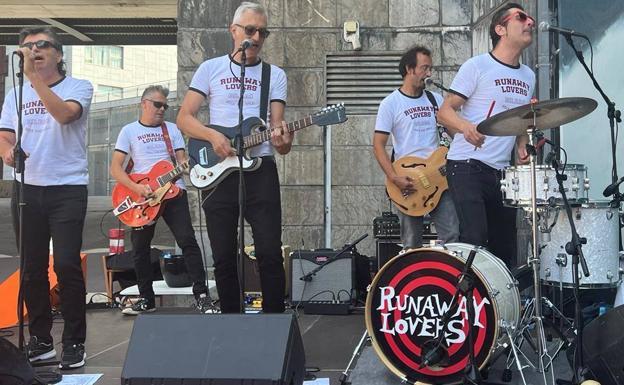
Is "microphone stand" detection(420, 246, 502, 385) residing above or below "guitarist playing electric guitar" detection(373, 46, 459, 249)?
below

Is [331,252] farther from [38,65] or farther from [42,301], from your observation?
[38,65]

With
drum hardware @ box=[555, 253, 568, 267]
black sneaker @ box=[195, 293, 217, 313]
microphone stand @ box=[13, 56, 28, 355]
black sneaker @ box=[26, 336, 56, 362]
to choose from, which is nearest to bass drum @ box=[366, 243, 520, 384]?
drum hardware @ box=[555, 253, 568, 267]

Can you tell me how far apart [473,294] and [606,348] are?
637 millimetres

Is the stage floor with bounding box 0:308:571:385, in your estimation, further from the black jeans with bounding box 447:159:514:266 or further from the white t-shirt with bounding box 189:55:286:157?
the white t-shirt with bounding box 189:55:286:157

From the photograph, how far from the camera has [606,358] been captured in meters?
3.06

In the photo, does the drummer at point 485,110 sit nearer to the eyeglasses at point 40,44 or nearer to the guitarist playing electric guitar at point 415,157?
the guitarist playing electric guitar at point 415,157

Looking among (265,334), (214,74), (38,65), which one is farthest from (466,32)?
(265,334)

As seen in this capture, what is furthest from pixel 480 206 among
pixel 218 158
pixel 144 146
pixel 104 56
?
pixel 104 56

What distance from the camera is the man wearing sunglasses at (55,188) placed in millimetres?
3922

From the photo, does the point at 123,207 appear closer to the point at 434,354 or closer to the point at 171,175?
the point at 171,175

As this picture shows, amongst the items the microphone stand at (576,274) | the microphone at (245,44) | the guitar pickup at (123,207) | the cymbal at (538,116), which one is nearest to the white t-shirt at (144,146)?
the guitar pickup at (123,207)

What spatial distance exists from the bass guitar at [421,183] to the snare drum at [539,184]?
1275mm

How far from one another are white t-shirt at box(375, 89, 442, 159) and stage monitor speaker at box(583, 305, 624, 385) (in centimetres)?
211

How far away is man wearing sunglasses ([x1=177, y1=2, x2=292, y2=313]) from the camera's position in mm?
3740
